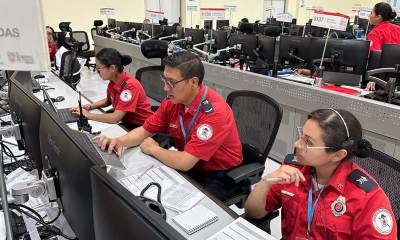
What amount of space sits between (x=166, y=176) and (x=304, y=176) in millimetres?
576

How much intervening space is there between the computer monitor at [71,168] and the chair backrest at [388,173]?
0.99 meters

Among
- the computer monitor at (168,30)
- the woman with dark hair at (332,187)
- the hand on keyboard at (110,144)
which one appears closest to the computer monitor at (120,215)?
the woman with dark hair at (332,187)

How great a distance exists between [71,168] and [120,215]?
0.99 ft

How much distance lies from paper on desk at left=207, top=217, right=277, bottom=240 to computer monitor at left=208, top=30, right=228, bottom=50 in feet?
11.7

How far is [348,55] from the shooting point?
2.96 metres

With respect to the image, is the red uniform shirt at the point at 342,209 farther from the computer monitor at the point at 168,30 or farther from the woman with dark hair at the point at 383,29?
the computer monitor at the point at 168,30

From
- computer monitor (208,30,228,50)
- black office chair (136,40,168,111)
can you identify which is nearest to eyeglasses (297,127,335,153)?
black office chair (136,40,168,111)

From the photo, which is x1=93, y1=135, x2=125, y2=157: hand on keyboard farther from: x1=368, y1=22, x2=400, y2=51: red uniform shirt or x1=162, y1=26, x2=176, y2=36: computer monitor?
x1=162, y1=26, x2=176, y2=36: computer monitor

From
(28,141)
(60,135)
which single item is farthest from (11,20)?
(28,141)

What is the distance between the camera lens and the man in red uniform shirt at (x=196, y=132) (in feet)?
5.18

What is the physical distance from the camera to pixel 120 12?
913 centimetres

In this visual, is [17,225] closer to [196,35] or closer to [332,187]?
[332,187]

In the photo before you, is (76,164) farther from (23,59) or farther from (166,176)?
(166,176)

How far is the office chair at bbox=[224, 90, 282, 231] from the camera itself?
1.66m
